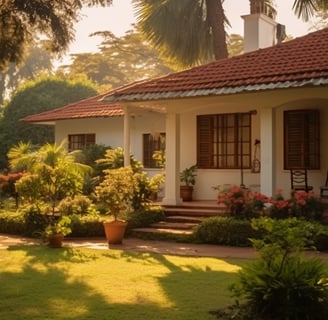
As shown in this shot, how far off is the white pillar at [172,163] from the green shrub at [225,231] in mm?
2585

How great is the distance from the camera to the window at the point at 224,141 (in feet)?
53.4

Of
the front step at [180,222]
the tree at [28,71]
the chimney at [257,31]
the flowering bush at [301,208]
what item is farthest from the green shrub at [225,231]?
the tree at [28,71]

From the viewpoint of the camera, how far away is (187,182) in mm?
16781

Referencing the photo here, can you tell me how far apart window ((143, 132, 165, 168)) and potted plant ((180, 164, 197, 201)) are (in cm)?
293

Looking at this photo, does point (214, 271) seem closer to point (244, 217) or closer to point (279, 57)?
point (244, 217)

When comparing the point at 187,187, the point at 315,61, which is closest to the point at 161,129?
the point at 187,187

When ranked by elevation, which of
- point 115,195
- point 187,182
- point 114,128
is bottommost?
point 115,195

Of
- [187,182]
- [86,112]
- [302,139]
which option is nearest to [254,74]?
[302,139]

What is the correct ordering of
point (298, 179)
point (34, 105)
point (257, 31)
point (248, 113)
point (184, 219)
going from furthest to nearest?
point (34, 105) → point (257, 31) → point (248, 113) → point (298, 179) → point (184, 219)

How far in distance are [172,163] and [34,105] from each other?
14.7 metres

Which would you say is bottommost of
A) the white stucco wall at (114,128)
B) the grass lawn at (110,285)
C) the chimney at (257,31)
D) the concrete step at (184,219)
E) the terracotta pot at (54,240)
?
the grass lawn at (110,285)

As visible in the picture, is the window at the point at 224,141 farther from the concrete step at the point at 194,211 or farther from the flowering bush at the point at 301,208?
the flowering bush at the point at 301,208

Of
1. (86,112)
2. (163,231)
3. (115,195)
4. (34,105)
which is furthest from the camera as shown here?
(34,105)

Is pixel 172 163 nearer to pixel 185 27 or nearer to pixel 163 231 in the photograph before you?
pixel 163 231
